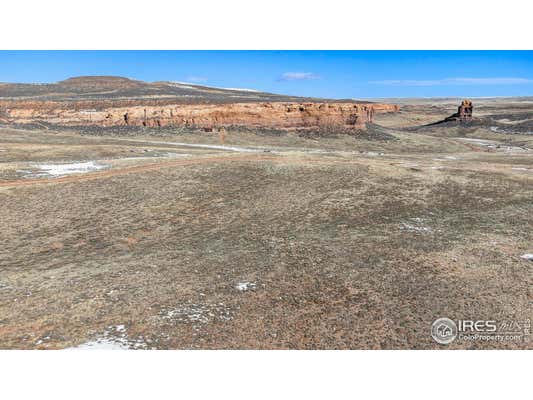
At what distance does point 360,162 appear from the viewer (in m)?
36.8

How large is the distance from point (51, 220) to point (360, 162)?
25522 mm

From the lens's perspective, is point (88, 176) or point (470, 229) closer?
point (470, 229)

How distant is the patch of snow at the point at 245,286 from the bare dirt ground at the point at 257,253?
0.08m

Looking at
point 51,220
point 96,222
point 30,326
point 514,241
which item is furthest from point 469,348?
point 51,220

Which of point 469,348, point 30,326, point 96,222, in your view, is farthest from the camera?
point 96,222

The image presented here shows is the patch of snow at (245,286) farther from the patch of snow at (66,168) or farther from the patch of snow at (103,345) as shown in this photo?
the patch of snow at (66,168)

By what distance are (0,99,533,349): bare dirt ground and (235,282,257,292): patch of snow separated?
81 millimetres

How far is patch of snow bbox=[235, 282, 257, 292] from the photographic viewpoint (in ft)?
47.2

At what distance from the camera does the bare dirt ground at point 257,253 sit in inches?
468

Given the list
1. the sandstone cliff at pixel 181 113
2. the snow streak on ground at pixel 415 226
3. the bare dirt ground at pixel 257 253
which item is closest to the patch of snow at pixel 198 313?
the bare dirt ground at pixel 257 253

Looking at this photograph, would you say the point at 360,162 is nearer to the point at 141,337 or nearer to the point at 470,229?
the point at 470,229

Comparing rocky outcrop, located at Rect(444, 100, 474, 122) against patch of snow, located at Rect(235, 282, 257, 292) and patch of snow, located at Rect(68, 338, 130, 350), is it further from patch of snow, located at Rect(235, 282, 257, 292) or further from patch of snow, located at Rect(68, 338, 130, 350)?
patch of snow, located at Rect(68, 338, 130, 350)

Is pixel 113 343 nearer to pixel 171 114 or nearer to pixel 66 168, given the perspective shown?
pixel 66 168

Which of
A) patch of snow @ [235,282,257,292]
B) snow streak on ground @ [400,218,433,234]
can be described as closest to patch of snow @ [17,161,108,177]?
patch of snow @ [235,282,257,292]
